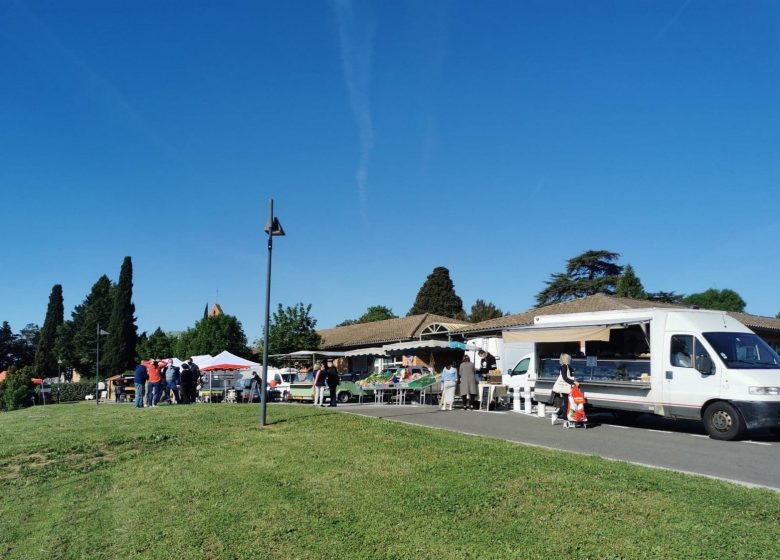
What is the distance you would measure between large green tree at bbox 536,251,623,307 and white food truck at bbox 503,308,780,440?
39.2 m

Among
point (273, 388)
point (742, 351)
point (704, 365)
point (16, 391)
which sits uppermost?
point (742, 351)

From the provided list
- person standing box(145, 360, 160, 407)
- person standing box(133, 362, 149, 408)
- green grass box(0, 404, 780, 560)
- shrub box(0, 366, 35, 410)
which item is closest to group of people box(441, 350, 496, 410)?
green grass box(0, 404, 780, 560)

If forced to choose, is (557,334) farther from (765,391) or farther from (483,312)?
(483,312)

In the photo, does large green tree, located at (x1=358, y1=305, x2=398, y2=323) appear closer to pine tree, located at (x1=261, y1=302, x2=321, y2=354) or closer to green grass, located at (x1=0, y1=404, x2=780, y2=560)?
pine tree, located at (x1=261, y1=302, x2=321, y2=354)

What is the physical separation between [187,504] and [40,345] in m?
83.6

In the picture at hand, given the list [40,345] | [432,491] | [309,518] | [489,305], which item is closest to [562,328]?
[432,491]

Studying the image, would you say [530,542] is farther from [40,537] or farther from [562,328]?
[562,328]

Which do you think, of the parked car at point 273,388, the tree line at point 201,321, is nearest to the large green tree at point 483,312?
the tree line at point 201,321

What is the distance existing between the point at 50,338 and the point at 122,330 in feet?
64.2

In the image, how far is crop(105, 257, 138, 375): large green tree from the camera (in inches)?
2625

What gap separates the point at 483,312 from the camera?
67875 millimetres

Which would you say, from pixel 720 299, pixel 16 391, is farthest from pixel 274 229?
pixel 720 299

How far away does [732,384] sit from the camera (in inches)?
483

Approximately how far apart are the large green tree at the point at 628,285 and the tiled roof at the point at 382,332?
1601cm
